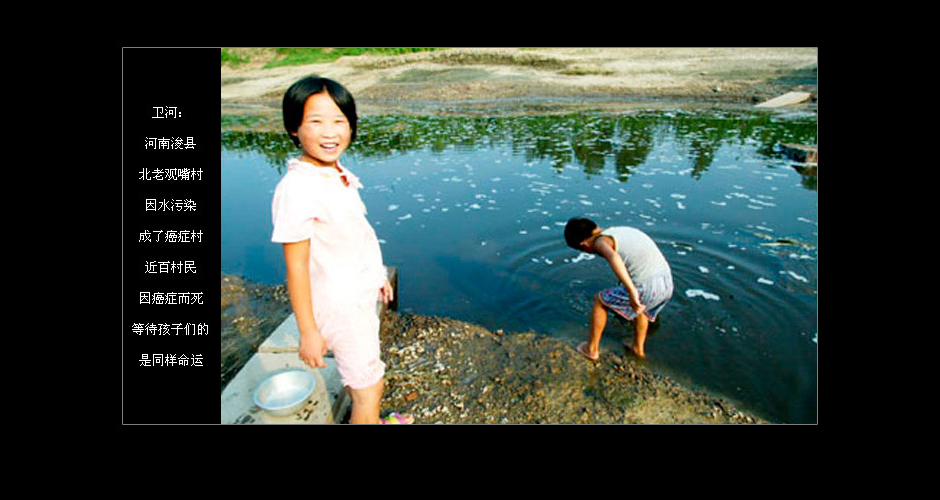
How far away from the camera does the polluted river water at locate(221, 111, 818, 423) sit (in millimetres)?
3881

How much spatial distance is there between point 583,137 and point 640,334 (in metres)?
8.50

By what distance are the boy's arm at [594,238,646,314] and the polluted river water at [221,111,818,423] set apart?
2.03ft

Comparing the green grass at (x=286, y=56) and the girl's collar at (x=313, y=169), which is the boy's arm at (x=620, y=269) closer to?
the girl's collar at (x=313, y=169)

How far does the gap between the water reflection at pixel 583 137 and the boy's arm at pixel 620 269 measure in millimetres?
5034

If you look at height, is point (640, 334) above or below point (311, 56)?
below

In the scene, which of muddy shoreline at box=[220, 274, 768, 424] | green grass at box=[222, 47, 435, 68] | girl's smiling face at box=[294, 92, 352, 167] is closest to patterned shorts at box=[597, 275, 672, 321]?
muddy shoreline at box=[220, 274, 768, 424]

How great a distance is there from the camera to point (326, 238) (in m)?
1.97

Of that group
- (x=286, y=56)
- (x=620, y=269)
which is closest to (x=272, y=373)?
(x=620, y=269)

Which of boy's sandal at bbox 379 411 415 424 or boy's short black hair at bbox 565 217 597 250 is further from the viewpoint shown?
boy's short black hair at bbox 565 217 597 250

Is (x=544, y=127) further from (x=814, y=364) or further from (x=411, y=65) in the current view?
(x=411, y=65)

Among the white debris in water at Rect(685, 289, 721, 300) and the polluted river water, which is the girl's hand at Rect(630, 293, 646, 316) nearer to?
the polluted river water

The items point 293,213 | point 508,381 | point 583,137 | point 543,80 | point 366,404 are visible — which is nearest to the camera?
point 293,213

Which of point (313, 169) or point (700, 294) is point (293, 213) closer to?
point (313, 169)

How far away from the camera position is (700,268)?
4996 millimetres
